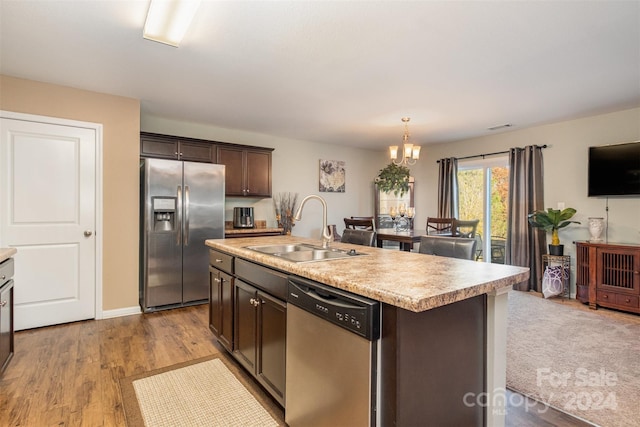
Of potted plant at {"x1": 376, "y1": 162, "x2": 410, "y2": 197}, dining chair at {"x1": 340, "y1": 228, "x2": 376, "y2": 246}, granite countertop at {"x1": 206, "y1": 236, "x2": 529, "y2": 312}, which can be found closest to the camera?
granite countertop at {"x1": 206, "y1": 236, "x2": 529, "y2": 312}

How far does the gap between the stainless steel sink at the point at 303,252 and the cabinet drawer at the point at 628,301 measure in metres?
3.63

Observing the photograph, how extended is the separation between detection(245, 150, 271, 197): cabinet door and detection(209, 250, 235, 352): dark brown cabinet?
2330 millimetres

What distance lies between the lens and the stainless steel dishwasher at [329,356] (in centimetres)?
120

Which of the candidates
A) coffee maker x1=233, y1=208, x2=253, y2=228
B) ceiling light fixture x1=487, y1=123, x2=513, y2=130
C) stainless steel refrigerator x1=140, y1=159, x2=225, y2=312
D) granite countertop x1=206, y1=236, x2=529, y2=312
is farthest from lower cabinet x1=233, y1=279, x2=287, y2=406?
ceiling light fixture x1=487, y1=123, x2=513, y2=130

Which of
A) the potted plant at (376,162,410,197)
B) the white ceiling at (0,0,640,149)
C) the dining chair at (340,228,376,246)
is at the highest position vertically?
the white ceiling at (0,0,640,149)

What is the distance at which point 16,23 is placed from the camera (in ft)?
7.06

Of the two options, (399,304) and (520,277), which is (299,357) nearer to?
(399,304)

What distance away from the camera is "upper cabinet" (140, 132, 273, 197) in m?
4.11

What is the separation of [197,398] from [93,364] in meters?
1.05

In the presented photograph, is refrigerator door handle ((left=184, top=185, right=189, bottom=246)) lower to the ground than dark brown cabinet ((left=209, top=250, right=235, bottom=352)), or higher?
higher

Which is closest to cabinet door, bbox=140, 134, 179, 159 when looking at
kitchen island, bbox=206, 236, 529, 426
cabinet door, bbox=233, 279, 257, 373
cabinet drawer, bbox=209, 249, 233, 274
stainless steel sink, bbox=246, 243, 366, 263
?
cabinet drawer, bbox=209, 249, 233, 274

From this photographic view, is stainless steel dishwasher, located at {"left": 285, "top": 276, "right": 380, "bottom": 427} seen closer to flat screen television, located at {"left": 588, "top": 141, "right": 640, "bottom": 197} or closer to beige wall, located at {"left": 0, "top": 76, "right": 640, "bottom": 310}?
beige wall, located at {"left": 0, "top": 76, "right": 640, "bottom": 310}

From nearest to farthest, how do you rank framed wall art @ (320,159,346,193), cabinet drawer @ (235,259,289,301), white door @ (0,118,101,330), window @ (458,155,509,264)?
cabinet drawer @ (235,259,289,301) → white door @ (0,118,101,330) → window @ (458,155,509,264) → framed wall art @ (320,159,346,193)

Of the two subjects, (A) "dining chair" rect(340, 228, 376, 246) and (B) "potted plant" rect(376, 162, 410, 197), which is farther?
(B) "potted plant" rect(376, 162, 410, 197)
